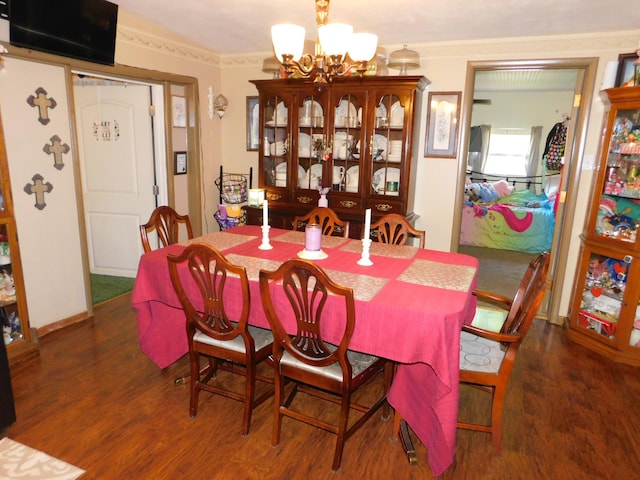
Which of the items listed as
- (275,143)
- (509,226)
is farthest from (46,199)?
(509,226)

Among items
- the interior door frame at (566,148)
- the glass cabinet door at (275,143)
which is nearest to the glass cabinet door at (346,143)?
the glass cabinet door at (275,143)

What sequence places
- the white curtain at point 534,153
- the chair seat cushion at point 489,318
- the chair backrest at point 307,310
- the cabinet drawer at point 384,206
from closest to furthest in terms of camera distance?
the chair backrest at point 307,310, the chair seat cushion at point 489,318, the cabinet drawer at point 384,206, the white curtain at point 534,153

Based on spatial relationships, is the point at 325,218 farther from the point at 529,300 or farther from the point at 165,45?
the point at 165,45

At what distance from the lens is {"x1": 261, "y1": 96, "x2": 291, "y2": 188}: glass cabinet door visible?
3.97 meters

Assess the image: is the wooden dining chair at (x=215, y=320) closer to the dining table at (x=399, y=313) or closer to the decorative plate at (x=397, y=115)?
the dining table at (x=399, y=313)

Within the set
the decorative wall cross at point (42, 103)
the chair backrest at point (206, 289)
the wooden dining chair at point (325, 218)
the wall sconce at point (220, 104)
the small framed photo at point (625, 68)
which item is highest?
the small framed photo at point (625, 68)

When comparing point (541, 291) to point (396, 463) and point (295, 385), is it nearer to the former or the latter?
point (396, 463)

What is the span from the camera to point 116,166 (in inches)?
163

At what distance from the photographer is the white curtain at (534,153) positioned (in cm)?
774

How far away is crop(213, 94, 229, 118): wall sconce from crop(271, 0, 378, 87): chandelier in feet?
7.56

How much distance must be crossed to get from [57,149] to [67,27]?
831 millimetres

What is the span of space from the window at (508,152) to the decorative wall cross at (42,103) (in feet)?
24.3

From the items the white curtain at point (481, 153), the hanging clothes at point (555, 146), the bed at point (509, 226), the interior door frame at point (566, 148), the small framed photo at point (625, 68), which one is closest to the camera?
the small framed photo at point (625, 68)

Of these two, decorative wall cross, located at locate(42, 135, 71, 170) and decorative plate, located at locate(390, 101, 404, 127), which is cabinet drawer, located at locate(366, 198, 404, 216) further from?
decorative wall cross, located at locate(42, 135, 71, 170)
